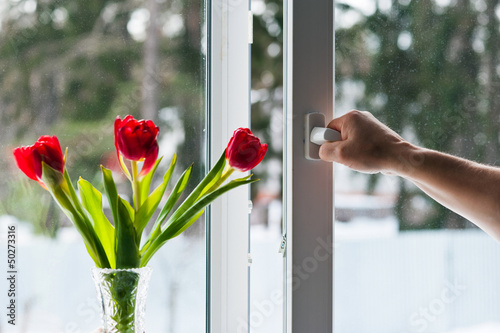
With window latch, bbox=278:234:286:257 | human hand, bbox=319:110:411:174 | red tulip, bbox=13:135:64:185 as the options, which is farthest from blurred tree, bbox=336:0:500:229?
red tulip, bbox=13:135:64:185

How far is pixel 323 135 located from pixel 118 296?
44cm

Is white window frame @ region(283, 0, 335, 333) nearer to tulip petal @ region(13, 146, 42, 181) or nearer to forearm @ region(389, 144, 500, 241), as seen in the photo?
forearm @ region(389, 144, 500, 241)

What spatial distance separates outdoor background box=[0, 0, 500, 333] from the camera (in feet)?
3.01

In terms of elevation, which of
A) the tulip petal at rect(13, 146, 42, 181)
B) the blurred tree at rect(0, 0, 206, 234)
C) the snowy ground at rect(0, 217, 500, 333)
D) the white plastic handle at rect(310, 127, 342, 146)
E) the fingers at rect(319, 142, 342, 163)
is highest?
the blurred tree at rect(0, 0, 206, 234)

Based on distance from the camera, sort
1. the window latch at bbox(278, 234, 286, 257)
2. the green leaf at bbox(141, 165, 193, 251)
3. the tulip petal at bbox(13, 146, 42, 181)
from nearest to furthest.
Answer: the tulip petal at bbox(13, 146, 42, 181), the green leaf at bbox(141, 165, 193, 251), the window latch at bbox(278, 234, 286, 257)

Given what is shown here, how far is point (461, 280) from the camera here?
41.7 inches

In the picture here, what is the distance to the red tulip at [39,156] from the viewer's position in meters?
0.72

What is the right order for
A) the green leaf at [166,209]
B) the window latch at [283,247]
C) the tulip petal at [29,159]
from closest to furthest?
the tulip petal at [29,159]
the green leaf at [166,209]
the window latch at [283,247]

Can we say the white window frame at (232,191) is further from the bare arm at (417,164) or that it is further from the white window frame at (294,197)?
the bare arm at (417,164)

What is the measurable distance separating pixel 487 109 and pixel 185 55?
658 millimetres

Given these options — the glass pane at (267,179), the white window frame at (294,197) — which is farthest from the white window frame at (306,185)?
the glass pane at (267,179)

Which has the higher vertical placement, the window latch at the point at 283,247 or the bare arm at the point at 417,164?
the bare arm at the point at 417,164

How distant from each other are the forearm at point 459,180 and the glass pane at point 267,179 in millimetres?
272

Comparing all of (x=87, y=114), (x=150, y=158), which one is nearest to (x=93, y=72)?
(x=87, y=114)
